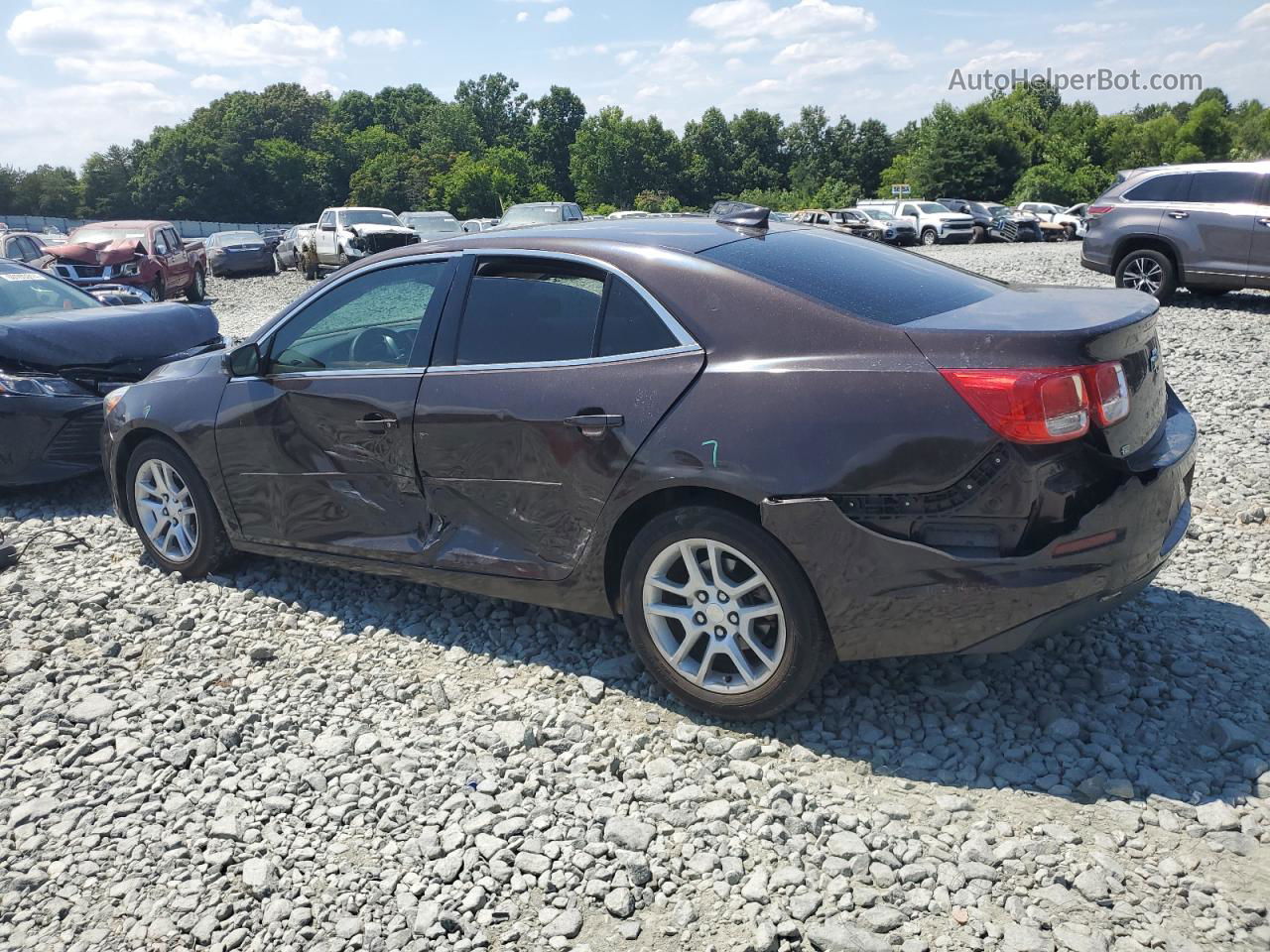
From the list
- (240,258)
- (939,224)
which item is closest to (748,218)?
(240,258)

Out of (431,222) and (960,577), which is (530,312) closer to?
(960,577)

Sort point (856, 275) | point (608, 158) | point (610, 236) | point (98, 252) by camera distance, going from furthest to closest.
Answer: point (608, 158), point (98, 252), point (610, 236), point (856, 275)

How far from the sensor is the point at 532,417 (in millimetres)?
3760

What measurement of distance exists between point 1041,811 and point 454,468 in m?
2.39

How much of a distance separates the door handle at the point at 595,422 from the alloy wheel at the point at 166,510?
8.28ft

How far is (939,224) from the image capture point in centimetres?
3469

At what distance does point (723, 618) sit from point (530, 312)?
1.41 m

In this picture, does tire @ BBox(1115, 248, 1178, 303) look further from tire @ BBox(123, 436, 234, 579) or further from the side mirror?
tire @ BBox(123, 436, 234, 579)

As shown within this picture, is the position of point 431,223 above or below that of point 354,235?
above

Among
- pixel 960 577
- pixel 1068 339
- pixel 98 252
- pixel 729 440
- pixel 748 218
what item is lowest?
pixel 960 577

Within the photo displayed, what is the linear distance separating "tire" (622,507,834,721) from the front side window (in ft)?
4.74

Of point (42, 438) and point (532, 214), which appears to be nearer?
point (42, 438)

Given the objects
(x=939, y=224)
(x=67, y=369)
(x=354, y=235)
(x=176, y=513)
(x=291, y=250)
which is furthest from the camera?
(x=939, y=224)

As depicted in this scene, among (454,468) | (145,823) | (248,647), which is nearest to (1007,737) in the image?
(454,468)
